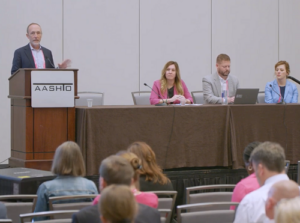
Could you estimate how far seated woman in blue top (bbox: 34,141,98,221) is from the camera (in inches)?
121

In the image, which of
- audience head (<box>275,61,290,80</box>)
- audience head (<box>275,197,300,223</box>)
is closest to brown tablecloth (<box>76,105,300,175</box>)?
audience head (<box>275,61,290,80</box>)

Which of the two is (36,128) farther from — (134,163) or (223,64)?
(223,64)

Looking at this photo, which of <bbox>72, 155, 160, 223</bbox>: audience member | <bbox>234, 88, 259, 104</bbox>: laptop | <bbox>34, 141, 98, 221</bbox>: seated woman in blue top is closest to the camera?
<bbox>72, 155, 160, 223</bbox>: audience member

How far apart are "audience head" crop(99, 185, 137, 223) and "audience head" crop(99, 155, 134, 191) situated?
19.1 inches

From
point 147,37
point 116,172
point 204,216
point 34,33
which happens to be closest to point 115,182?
point 116,172

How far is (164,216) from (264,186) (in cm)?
64

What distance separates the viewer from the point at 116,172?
2.24 metres

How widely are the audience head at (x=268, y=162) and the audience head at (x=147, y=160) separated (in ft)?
2.59

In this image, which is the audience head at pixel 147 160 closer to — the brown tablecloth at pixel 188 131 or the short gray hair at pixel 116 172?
the short gray hair at pixel 116 172

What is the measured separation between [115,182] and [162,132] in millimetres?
2846

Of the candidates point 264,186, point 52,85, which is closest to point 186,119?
point 52,85

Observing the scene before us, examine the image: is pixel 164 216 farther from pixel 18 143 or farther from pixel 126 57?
pixel 126 57

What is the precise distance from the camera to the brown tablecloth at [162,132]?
4789mm

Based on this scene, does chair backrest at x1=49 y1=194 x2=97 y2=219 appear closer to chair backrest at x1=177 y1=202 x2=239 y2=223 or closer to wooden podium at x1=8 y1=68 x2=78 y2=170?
chair backrest at x1=177 y1=202 x2=239 y2=223
